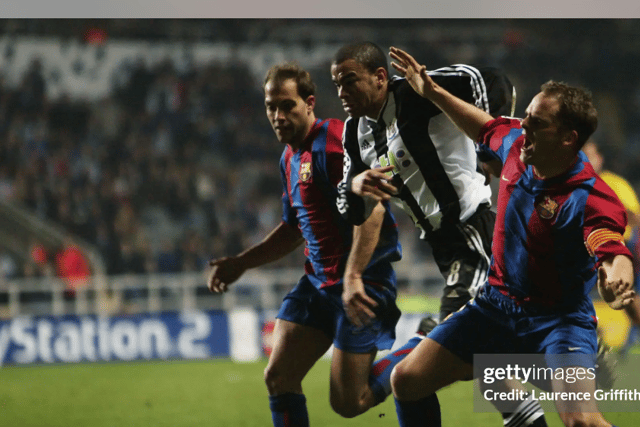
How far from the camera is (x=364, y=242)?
4102 millimetres

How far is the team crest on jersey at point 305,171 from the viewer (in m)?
4.46

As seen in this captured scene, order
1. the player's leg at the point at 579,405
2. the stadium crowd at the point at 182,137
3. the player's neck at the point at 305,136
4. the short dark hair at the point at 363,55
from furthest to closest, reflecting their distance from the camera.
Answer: the stadium crowd at the point at 182,137 → the player's neck at the point at 305,136 → the short dark hair at the point at 363,55 → the player's leg at the point at 579,405

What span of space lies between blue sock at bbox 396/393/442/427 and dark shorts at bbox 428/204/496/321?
0.52 m

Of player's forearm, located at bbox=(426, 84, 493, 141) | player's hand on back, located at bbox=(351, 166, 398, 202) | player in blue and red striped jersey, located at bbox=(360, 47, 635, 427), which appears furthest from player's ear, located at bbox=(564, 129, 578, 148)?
player's hand on back, located at bbox=(351, 166, 398, 202)

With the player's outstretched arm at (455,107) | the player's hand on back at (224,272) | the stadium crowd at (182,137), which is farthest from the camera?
the stadium crowd at (182,137)

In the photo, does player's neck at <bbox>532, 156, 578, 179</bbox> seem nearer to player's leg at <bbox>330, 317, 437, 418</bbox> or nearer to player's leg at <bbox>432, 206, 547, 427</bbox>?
player's leg at <bbox>432, 206, 547, 427</bbox>

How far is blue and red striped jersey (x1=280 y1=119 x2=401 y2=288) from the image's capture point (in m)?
4.44

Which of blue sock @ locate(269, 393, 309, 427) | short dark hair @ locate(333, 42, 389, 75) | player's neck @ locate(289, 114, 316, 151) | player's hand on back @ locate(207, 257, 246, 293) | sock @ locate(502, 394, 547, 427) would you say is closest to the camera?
sock @ locate(502, 394, 547, 427)

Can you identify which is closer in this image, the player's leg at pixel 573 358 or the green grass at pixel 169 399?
the player's leg at pixel 573 358

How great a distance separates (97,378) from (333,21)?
1145cm

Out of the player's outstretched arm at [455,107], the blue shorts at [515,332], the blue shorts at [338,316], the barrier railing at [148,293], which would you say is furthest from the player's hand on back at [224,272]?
the barrier railing at [148,293]

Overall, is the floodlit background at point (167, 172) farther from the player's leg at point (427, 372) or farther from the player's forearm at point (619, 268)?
the player's forearm at point (619, 268)

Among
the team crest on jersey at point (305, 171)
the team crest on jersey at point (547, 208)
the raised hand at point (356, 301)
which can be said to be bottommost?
the raised hand at point (356, 301)

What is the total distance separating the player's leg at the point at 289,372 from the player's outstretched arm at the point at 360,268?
340 mm
